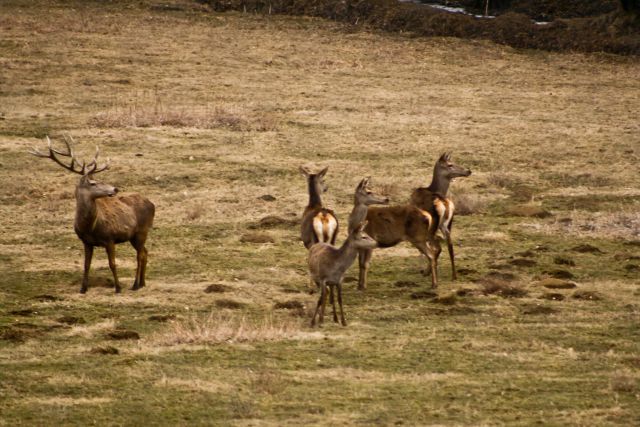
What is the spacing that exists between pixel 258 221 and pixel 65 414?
11.4 metres

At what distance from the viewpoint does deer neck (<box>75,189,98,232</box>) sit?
19.5m

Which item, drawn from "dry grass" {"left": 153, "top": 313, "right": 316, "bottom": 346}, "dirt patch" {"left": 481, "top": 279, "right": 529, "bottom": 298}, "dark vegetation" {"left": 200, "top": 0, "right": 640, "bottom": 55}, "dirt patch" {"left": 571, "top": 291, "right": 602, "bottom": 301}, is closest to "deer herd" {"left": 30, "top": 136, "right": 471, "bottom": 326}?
"dirt patch" {"left": 481, "top": 279, "right": 529, "bottom": 298}

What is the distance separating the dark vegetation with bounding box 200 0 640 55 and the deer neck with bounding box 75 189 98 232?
3128cm

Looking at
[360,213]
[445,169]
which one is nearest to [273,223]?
[445,169]

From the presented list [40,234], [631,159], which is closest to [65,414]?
[40,234]

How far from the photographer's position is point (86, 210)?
19.5 meters

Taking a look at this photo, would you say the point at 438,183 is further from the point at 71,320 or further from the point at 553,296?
the point at 71,320

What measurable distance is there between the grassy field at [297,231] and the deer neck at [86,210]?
1060 mm

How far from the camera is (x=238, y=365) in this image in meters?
15.6

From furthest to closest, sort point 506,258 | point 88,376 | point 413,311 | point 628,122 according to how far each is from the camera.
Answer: point 628,122
point 506,258
point 413,311
point 88,376

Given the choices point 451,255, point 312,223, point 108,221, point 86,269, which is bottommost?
point 86,269

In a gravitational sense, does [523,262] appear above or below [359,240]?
below

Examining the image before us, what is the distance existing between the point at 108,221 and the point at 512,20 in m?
33.0

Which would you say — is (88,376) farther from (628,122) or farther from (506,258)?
(628,122)
